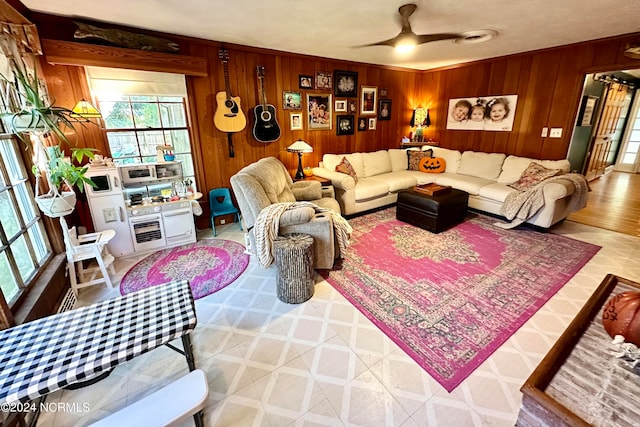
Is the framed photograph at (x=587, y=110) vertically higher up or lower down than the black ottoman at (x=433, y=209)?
higher up

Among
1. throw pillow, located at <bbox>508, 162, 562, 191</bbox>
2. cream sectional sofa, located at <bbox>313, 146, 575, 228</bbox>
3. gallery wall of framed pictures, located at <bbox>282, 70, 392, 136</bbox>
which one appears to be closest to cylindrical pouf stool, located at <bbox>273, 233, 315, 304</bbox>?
cream sectional sofa, located at <bbox>313, 146, 575, 228</bbox>

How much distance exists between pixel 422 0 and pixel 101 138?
3431 millimetres

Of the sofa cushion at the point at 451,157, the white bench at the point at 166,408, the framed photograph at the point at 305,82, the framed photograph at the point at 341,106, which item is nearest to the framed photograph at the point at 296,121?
the framed photograph at the point at 305,82

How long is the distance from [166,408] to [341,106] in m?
4.51

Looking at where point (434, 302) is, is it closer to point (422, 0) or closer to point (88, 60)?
point (422, 0)

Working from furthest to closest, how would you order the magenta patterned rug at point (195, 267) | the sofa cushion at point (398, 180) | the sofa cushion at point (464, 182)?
1. the sofa cushion at point (398, 180)
2. the sofa cushion at point (464, 182)
3. the magenta patterned rug at point (195, 267)

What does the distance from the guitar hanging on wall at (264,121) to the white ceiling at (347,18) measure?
49cm

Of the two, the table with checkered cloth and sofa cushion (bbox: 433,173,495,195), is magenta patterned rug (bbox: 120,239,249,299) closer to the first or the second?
the table with checkered cloth

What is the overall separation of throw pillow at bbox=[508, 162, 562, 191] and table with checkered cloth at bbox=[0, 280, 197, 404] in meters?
4.20

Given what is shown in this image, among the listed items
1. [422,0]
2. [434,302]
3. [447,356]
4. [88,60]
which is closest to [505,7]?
[422,0]

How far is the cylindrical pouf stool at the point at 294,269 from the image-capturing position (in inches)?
85.8

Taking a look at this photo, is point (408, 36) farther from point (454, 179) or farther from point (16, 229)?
point (16, 229)

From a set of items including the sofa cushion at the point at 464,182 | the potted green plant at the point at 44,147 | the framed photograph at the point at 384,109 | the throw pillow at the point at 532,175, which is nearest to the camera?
the potted green plant at the point at 44,147

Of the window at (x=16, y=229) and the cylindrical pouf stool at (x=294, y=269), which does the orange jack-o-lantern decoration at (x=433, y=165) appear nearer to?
the cylindrical pouf stool at (x=294, y=269)
